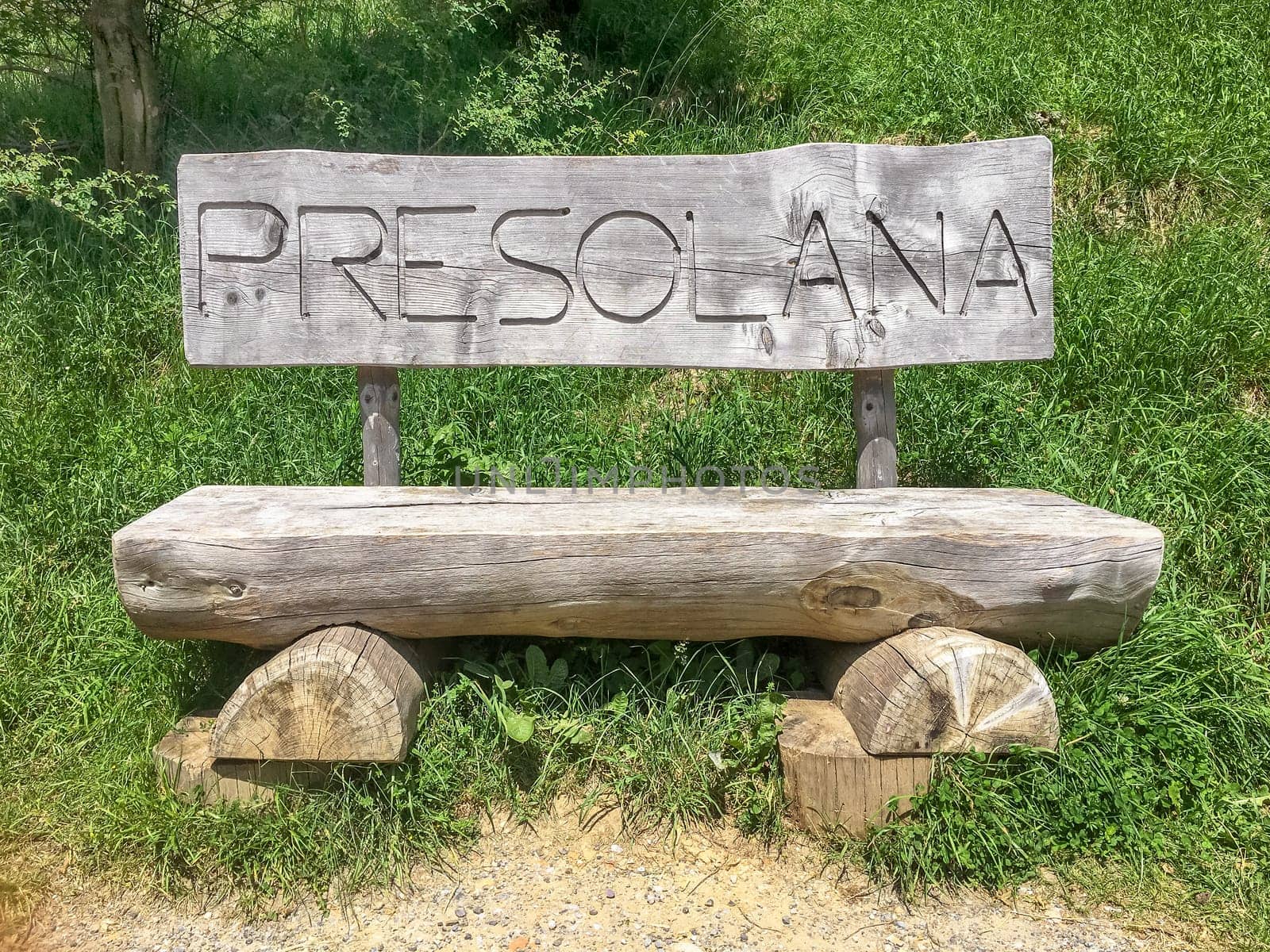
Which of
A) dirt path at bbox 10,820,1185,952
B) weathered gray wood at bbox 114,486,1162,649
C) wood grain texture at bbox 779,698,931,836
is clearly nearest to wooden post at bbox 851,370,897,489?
weathered gray wood at bbox 114,486,1162,649

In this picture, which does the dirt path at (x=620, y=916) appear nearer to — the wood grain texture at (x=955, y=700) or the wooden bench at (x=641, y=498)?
the wooden bench at (x=641, y=498)

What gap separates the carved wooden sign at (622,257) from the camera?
8.95ft

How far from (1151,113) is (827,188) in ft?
9.78

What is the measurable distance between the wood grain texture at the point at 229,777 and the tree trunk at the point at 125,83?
130 inches

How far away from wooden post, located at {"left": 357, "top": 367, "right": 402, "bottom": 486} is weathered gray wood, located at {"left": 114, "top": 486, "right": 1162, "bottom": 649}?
437 mm

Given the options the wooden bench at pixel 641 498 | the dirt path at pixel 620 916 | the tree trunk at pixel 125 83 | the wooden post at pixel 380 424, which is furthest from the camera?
the tree trunk at pixel 125 83

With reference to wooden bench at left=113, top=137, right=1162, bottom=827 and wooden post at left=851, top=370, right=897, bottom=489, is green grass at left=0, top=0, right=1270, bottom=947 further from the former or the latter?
wooden post at left=851, top=370, right=897, bottom=489

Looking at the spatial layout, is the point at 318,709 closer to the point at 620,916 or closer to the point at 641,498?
the point at 620,916

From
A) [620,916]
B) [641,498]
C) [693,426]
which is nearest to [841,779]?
[620,916]

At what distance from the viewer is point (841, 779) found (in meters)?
2.42

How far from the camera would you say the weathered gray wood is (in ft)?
7.80

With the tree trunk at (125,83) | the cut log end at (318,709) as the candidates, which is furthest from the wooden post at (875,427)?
the tree trunk at (125,83)

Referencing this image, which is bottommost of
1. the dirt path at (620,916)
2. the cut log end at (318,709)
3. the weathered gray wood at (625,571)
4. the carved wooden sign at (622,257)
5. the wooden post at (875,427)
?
the dirt path at (620,916)

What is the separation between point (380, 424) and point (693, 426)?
1.18 meters
